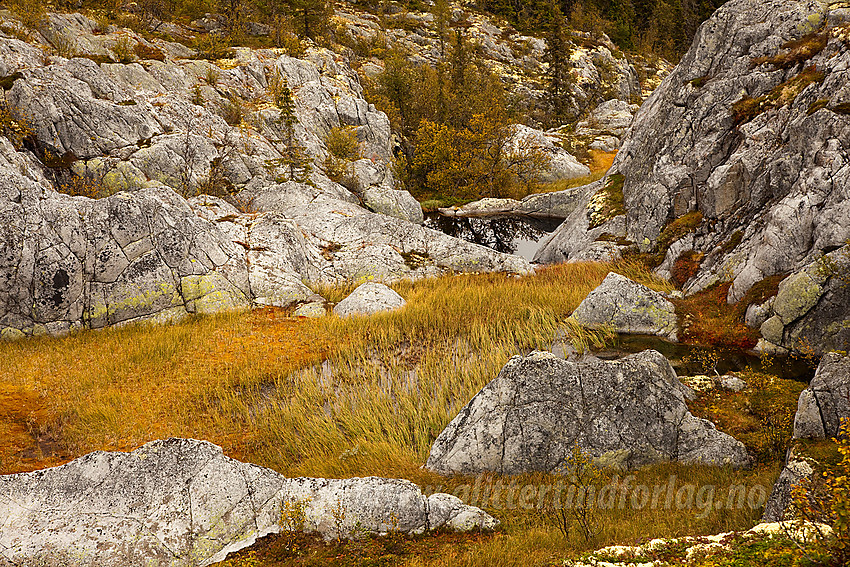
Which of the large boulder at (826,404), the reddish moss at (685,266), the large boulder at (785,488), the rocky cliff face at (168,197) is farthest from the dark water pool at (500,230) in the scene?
the large boulder at (785,488)

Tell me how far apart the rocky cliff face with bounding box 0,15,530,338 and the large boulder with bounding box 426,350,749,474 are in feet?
39.8

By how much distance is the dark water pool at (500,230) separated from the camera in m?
39.7

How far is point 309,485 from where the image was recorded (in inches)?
311

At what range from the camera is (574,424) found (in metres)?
9.67

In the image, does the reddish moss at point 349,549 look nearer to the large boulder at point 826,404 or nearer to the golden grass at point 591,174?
the large boulder at point 826,404

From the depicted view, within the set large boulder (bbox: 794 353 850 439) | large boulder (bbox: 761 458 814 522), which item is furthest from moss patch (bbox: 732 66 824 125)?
large boulder (bbox: 761 458 814 522)

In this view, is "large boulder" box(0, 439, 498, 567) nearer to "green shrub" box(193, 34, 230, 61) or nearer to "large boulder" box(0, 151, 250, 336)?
"large boulder" box(0, 151, 250, 336)

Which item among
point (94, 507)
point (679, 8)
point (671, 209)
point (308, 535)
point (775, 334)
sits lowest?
point (94, 507)

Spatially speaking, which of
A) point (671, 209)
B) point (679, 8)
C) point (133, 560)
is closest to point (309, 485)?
point (133, 560)

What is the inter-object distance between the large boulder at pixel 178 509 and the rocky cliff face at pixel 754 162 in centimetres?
1350

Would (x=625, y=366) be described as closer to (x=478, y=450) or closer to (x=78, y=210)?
(x=478, y=450)

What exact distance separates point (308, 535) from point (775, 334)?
48.3 feet

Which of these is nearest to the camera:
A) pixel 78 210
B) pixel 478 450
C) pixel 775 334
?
pixel 478 450

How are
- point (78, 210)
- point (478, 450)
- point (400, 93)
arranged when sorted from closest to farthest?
1. point (478, 450)
2. point (78, 210)
3. point (400, 93)
